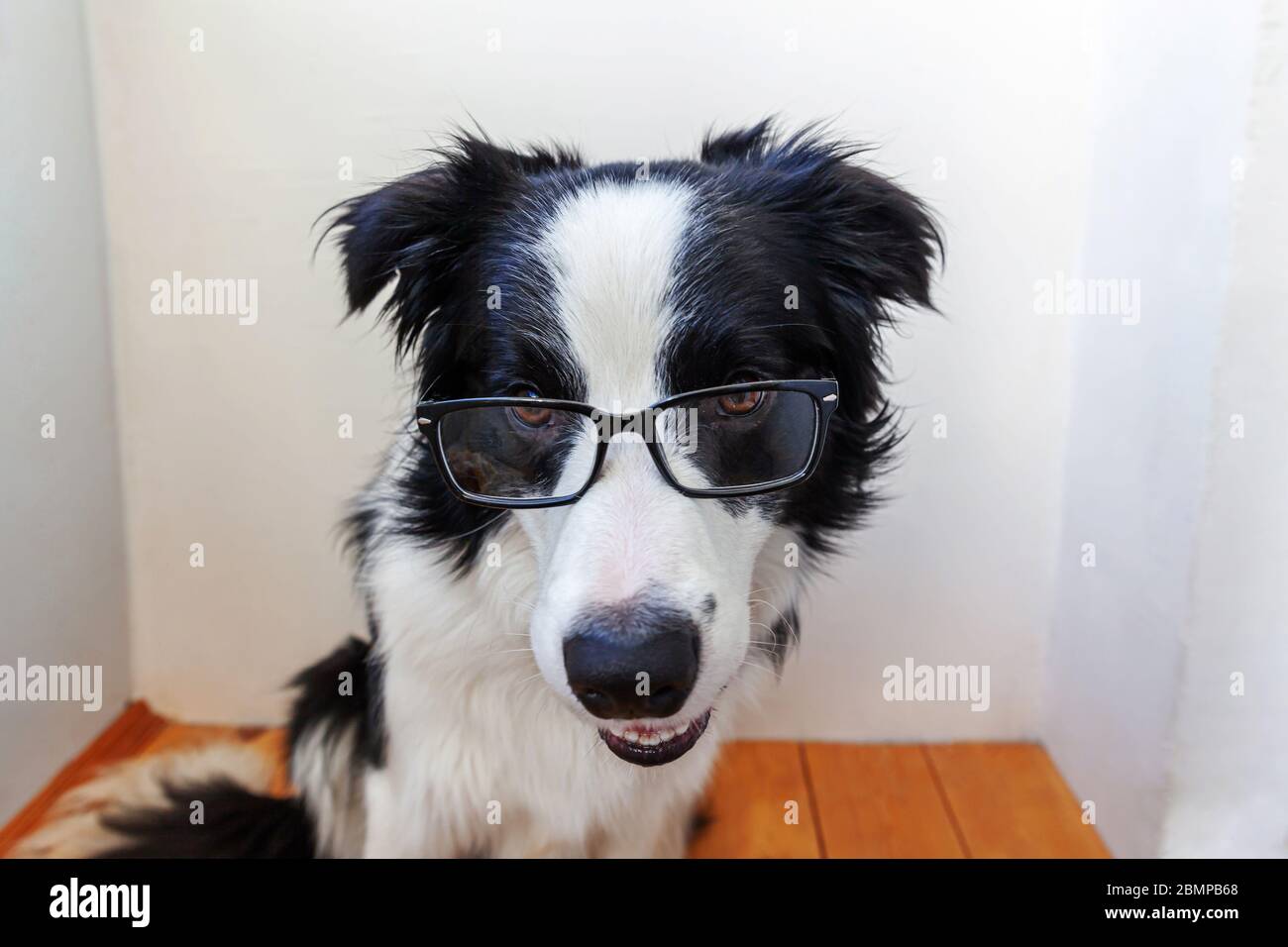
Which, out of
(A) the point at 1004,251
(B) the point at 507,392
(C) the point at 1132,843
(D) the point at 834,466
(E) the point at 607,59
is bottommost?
(C) the point at 1132,843

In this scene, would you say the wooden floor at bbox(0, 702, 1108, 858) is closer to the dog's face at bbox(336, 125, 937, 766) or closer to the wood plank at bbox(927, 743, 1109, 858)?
the wood plank at bbox(927, 743, 1109, 858)

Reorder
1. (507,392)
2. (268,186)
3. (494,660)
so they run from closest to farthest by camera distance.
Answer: (507,392) → (494,660) → (268,186)

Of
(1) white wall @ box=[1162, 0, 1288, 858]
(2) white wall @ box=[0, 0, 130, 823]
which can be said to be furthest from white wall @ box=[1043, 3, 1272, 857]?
(2) white wall @ box=[0, 0, 130, 823]

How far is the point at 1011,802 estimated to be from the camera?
1.21 meters

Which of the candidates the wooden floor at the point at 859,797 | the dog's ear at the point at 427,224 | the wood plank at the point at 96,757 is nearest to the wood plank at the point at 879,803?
the wooden floor at the point at 859,797

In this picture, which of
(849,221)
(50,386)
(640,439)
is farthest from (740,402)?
(50,386)

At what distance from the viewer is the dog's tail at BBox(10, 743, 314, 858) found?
106 cm

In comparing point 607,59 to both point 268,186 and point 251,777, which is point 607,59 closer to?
point 268,186

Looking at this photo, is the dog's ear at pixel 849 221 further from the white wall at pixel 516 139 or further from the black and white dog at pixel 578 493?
the white wall at pixel 516 139

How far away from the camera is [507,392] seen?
87 cm

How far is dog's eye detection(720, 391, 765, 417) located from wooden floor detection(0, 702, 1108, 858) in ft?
2.32

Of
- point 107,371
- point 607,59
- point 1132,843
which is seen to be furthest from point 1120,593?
point 107,371

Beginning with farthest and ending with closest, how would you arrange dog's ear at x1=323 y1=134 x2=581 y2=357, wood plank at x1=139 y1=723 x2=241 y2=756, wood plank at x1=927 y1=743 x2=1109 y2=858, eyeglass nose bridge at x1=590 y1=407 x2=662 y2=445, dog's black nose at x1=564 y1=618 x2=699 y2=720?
wood plank at x1=139 y1=723 x2=241 y2=756 → wood plank at x1=927 y1=743 x2=1109 y2=858 → dog's ear at x1=323 y1=134 x2=581 y2=357 → eyeglass nose bridge at x1=590 y1=407 x2=662 y2=445 → dog's black nose at x1=564 y1=618 x2=699 y2=720
